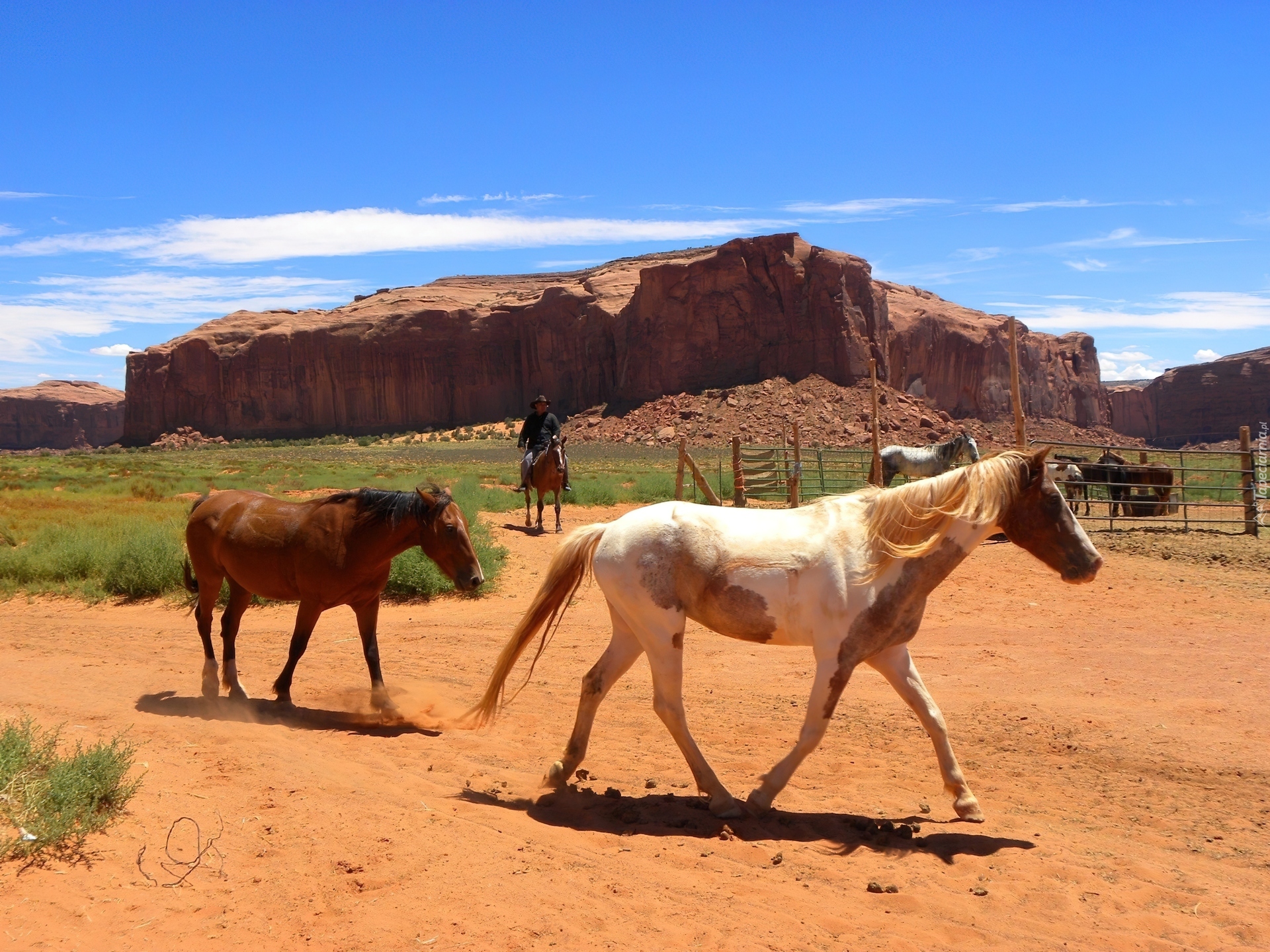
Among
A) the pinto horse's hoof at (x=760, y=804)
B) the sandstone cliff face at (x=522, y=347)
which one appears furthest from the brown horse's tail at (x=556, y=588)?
the sandstone cliff face at (x=522, y=347)

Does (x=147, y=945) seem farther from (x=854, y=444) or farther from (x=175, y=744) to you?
(x=854, y=444)

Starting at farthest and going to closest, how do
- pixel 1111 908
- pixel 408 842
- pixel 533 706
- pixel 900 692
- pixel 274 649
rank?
1. pixel 274 649
2. pixel 533 706
3. pixel 900 692
4. pixel 408 842
5. pixel 1111 908

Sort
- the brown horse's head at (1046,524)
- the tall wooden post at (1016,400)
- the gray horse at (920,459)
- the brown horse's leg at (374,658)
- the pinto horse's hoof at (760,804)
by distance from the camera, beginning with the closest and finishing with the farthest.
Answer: the pinto horse's hoof at (760,804) < the brown horse's head at (1046,524) < the brown horse's leg at (374,658) < the tall wooden post at (1016,400) < the gray horse at (920,459)

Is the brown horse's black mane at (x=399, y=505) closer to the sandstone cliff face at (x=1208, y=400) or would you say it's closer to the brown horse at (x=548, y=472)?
the brown horse at (x=548, y=472)

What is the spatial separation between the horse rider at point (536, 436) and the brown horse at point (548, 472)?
71mm

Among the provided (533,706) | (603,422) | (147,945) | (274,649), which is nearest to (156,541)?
(274,649)

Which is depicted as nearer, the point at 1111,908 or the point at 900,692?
the point at 1111,908

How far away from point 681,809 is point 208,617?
4804mm

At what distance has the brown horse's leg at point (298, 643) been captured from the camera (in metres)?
7.26

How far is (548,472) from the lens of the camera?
17.5m

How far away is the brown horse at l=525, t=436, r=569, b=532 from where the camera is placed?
1738 centimetres

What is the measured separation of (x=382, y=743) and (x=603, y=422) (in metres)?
79.1

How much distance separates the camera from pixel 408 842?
4457 mm

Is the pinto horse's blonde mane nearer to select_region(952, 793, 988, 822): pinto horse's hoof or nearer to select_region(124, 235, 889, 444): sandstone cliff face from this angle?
select_region(952, 793, 988, 822): pinto horse's hoof
